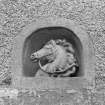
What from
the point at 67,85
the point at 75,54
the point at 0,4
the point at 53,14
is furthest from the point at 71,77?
the point at 0,4

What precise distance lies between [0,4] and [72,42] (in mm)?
1139

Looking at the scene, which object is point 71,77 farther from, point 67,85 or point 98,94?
point 98,94

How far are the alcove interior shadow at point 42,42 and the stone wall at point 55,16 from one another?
170 millimetres

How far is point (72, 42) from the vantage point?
400 centimetres

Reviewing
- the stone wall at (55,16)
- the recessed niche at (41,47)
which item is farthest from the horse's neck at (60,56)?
the stone wall at (55,16)

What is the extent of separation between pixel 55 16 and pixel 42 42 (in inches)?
16.1

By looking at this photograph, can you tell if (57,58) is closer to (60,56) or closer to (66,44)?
(60,56)

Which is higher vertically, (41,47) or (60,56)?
(41,47)

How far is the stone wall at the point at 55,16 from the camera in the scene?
11.7 feet

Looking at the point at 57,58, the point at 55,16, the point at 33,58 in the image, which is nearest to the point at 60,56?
the point at 57,58

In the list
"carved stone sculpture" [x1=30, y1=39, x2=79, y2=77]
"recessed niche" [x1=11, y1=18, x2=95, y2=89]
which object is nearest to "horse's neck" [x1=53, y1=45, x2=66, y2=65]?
"carved stone sculpture" [x1=30, y1=39, x2=79, y2=77]

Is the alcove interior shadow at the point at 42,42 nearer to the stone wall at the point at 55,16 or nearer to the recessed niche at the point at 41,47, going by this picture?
the recessed niche at the point at 41,47

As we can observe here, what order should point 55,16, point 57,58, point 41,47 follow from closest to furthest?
point 57,58
point 55,16
point 41,47

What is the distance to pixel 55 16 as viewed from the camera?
3.95 m
